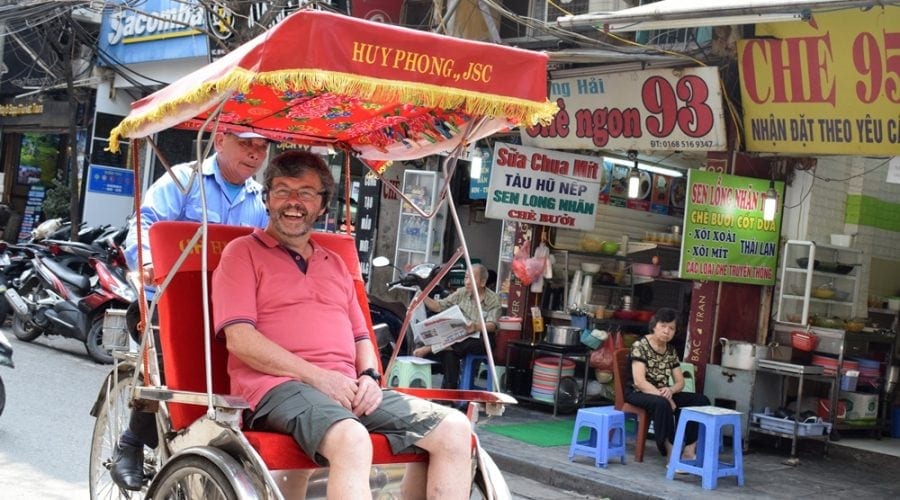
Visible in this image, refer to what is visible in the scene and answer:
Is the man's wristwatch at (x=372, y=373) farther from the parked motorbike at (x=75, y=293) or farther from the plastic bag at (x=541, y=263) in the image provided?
the parked motorbike at (x=75, y=293)

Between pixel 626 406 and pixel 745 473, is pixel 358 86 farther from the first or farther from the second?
pixel 745 473

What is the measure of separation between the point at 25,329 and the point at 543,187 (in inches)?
239

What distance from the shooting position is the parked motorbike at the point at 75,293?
10.8 metres

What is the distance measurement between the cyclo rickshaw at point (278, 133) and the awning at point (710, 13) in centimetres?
332

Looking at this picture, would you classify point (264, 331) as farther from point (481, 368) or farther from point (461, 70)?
point (481, 368)

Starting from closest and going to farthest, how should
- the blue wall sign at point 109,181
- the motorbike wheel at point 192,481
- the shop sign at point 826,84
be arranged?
the motorbike wheel at point 192,481 → the shop sign at point 826,84 → the blue wall sign at point 109,181

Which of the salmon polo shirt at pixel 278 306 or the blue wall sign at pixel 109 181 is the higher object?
the blue wall sign at pixel 109 181

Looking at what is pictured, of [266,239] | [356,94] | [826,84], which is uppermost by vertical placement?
[826,84]

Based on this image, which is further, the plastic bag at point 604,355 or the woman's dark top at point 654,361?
the plastic bag at point 604,355

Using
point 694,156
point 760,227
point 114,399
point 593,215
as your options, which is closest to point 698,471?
point 760,227

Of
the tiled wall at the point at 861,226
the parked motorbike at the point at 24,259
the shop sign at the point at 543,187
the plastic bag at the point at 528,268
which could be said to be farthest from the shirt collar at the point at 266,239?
the parked motorbike at the point at 24,259

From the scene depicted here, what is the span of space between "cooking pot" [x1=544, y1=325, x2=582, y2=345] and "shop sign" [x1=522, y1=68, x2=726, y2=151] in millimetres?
1788

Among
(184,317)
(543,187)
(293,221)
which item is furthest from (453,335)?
(293,221)

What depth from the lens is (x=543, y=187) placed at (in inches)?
400
